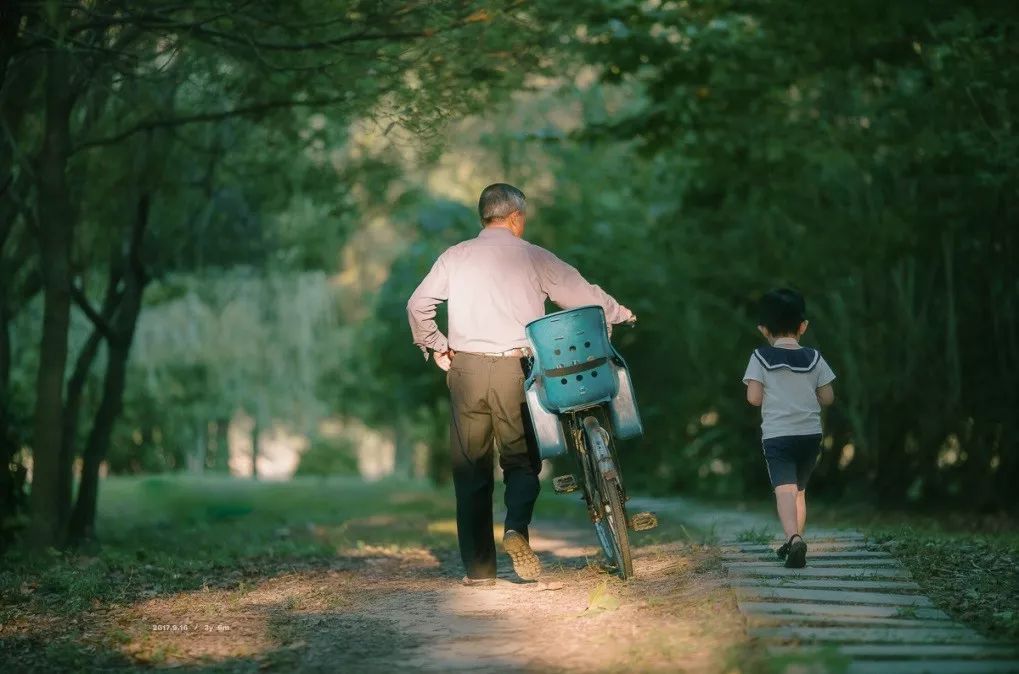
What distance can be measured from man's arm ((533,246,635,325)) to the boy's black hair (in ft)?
2.42

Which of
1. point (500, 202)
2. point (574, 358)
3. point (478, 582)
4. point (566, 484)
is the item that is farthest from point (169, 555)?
point (574, 358)

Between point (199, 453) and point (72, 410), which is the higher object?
point (72, 410)

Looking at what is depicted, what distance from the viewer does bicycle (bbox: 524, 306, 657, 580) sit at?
277 inches

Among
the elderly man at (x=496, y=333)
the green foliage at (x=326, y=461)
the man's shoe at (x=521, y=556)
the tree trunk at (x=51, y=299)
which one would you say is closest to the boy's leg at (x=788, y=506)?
the elderly man at (x=496, y=333)

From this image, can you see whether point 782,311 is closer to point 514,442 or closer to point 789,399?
point 789,399

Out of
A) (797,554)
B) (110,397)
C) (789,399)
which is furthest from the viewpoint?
(110,397)

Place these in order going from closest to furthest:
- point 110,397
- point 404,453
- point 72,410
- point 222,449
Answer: point 72,410, point 110,397, point 222,449, point 404,453

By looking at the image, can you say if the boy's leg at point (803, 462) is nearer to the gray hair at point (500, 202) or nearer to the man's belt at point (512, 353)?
the man's belt at point (512, 353)

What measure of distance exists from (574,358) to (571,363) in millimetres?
30

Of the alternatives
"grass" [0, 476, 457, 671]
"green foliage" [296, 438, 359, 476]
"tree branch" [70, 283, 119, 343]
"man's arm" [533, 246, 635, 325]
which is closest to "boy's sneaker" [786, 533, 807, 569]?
"man's arm" [533, 246, 635, 325]

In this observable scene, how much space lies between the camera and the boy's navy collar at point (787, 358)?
738 centimetres

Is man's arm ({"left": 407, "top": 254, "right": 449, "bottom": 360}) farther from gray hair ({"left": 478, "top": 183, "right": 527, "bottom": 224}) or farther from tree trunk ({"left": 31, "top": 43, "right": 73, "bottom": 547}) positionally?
tree trunk ({"left": 31, "top": 43, "right": 73, "bottom": 547})

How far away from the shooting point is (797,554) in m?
7.02

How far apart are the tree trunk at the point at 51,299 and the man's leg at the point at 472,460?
212 inches
